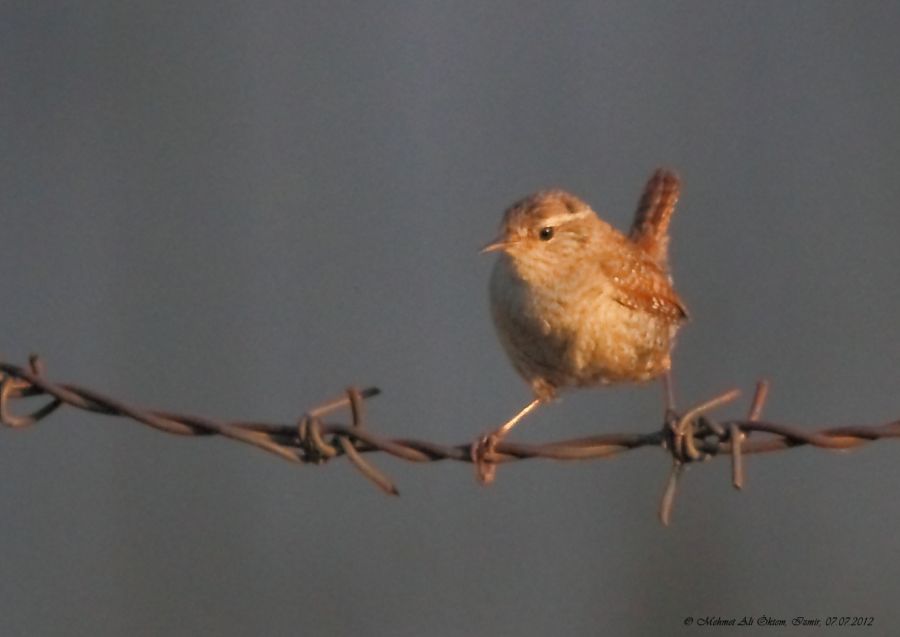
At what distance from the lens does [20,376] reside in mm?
2188

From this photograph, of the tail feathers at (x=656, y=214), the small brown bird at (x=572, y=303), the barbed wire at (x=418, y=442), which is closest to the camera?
the barbed wire at (x=418, y=442)

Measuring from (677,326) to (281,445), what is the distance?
5.29 feet

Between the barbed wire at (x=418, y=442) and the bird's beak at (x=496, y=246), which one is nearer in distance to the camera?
the barbed wire at (x=418, y=442)

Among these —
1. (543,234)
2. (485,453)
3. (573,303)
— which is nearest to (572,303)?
(573,303)

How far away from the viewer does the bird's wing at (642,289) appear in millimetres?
3193

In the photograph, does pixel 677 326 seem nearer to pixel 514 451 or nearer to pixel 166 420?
pixel 514 451

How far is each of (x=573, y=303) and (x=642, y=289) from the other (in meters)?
0.26

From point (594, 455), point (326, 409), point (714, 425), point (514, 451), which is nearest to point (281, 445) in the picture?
point (326, 409)

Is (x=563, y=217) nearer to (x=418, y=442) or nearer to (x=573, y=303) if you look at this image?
(x=573, y=303)

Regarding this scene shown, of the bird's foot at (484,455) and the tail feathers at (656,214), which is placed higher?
the tail feathers at (656,214)

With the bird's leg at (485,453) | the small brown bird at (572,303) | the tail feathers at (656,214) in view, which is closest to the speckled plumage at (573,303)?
the small brown bird at (572,303)

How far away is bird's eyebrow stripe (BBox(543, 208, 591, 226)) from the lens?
3246mm

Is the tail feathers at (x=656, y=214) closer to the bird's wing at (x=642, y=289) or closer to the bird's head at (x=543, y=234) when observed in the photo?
the bird's wing at (x=642, y=289)

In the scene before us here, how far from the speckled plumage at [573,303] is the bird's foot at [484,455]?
355 mm
